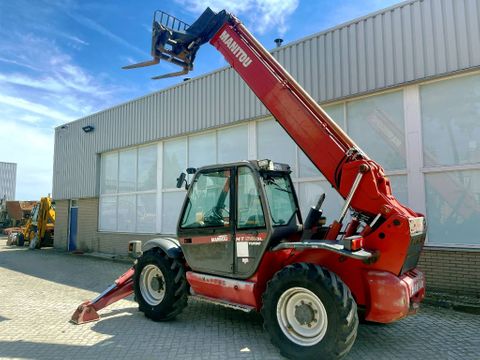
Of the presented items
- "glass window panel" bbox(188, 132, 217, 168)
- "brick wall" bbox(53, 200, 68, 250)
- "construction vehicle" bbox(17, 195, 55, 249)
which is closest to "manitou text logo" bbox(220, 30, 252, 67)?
"glass window panel" bbox(188, 132, 217, 168)

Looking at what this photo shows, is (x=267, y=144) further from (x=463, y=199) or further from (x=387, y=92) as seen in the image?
(x=463, y=199)

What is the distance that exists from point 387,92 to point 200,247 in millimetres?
5546

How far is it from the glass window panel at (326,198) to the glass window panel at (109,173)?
30.0 feet

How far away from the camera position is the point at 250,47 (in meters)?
5.88

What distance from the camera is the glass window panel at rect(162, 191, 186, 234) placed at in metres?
12.6

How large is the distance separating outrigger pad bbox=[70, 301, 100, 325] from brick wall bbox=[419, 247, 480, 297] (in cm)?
619

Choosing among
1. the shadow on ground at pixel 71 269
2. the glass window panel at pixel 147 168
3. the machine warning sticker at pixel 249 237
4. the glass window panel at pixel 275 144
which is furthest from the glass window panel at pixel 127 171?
the machine warning sticker at pixel 249 237

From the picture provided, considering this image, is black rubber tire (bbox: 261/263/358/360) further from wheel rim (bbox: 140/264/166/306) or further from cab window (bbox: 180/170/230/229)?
wheel rim (bbox: 140/264/166/306)

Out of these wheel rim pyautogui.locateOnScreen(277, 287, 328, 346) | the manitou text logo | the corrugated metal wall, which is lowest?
wheel rim pyautogui.locateOnScreen(277, 287, 328, 346)

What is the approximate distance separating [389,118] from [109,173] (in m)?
11.9

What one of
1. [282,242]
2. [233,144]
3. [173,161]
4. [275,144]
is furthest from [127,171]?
[282,242]

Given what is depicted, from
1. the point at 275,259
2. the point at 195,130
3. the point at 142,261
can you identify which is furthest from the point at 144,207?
the point at 275,259

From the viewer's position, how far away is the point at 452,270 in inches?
282

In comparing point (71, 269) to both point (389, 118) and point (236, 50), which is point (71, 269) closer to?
point (236, 50)
